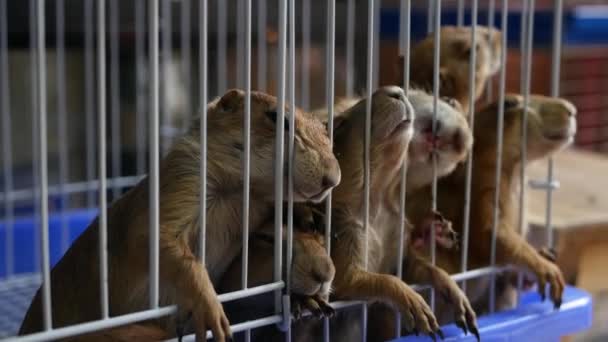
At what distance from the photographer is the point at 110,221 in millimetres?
1163

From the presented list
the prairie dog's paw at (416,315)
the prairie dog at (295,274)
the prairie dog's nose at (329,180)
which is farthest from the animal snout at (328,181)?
the prairie dog's paw at (416,315)

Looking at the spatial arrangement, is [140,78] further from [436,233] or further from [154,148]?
[154,148]

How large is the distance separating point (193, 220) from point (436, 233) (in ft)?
1.44

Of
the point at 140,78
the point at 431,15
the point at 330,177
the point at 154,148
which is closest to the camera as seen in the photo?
the point at 154,148

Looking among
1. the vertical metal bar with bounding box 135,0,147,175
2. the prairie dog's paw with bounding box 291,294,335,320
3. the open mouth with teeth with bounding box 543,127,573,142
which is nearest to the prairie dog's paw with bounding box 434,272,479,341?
the prairie dog's paw with bounding box 291,294,335,320

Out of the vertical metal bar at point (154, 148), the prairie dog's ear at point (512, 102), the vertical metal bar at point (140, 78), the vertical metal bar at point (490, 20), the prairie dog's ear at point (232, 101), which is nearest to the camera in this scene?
the vertical metal bar at point (154, 148)

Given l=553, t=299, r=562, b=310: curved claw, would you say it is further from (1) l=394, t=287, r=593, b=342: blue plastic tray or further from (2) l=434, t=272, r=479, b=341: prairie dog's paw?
(2) l=434, t=272, r=479, b=341: prairie dog's paw

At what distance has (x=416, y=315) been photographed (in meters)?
1.13

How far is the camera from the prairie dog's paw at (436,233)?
51.0 inches

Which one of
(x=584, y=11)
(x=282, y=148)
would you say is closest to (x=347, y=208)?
(x=282, y=148)

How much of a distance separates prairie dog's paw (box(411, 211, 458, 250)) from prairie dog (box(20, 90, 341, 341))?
0.99 ft

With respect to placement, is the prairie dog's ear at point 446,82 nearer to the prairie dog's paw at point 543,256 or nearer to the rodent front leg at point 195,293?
the prairie dog's paw at point 543,256

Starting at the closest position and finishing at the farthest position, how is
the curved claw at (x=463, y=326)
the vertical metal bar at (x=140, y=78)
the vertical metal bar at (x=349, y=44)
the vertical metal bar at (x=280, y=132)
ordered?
the vertical metal bar at (x=280, y=132) < the curved claw at (x=463, y=326) < the vertical metal bar at (x=349, y=44) < the vertical metal bar at (x=140, y=78)

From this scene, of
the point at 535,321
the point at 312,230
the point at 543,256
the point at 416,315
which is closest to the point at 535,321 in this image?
the point at 535,321
